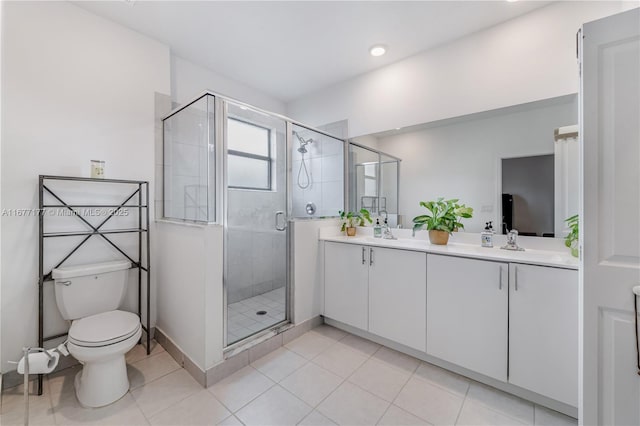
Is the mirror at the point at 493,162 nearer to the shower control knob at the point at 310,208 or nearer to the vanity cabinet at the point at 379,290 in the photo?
the vanity cabinet at the point at 379,290

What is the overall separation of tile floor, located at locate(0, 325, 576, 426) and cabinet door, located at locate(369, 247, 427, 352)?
0.72ft

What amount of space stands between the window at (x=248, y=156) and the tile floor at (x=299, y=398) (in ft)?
4.66

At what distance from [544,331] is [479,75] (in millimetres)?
1933

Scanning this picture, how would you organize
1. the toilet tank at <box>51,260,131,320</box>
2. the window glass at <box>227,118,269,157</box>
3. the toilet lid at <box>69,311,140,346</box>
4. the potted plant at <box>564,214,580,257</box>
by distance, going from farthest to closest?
the window glass at <box>227,118,269,157</box>
the toilet tank at <box>51,260,131,320</box>
the potted plant at <box>564,214,580,257</box>
the toilet lid at <box>69,311,140,346</box>

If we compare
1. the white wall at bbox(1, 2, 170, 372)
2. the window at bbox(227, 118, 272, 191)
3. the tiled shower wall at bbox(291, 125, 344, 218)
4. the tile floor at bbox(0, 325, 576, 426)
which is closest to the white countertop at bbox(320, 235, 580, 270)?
the tiled shower wall at bbox(291, 125, 344, 218)

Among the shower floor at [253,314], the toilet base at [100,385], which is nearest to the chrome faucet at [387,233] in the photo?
the shower floor at [253,314]

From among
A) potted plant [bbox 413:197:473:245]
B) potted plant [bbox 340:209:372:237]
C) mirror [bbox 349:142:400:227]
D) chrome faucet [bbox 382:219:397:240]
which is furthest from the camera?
potted plant [bbox 340:209:372:237]

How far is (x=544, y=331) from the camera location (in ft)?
4.64

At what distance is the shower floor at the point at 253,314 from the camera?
1969 mm

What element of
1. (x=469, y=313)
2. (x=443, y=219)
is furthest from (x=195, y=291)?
(x=443, y=219)

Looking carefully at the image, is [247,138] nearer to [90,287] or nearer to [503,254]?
[90,287]

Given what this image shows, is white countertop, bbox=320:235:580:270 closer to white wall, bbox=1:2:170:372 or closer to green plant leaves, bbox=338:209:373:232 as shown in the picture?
green plant leaves, bbox=338:209:373:232

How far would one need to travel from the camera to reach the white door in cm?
98

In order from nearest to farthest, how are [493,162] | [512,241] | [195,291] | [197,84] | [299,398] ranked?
[299,398] < [195,291] < [512,241] < [493,162] < [197,84]
